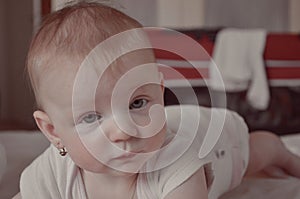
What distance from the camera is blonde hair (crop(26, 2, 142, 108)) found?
629 millimetres

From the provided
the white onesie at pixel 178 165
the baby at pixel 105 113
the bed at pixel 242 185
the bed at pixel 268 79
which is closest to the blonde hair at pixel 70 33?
the baby at pixel 105 113

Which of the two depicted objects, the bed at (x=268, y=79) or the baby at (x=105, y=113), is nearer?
the baby at (x=105, y=113)

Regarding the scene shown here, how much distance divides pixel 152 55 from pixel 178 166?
0.13m

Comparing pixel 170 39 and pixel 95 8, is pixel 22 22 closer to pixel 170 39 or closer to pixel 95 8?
pixel 170 39

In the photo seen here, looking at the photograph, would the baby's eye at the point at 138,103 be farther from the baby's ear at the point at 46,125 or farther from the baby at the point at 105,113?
the baby's ear at the point at 46,125

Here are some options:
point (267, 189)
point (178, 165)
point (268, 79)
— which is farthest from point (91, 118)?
point (268, 79)

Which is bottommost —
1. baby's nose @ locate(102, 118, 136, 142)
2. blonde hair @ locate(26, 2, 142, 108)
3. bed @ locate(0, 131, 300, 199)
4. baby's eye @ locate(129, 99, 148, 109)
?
bed @ locate(0, 131, 300, 199)

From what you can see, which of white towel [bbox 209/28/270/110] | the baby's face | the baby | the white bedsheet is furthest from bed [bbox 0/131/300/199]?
white towel [bbox 209/28/270/110]

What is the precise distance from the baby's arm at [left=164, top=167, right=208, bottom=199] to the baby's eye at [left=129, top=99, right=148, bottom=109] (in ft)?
0.36

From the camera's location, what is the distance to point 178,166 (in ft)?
2.28

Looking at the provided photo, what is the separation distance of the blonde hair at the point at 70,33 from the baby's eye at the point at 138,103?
0.07 meters

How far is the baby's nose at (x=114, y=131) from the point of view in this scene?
0.60 metres

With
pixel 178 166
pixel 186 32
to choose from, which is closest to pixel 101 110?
pixel 178 166

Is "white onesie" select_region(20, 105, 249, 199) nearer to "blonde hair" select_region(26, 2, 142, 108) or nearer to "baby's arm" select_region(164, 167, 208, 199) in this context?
"baby's arm" select_region(164, 167, 208, 199)
